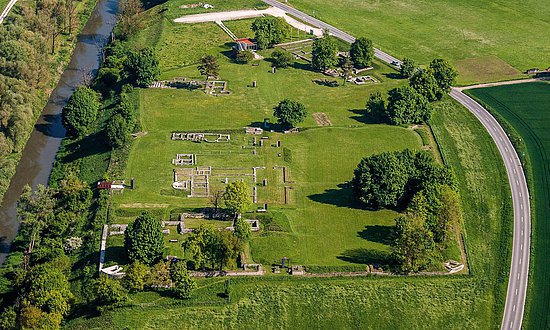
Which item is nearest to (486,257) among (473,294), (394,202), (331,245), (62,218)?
(473,294)

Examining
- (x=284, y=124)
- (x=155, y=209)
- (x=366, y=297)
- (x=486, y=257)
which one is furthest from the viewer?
(x=284, y=124)

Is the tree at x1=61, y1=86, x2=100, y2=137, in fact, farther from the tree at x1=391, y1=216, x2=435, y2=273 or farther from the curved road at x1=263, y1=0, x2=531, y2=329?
the curved road at x1=263, y1=0, x2=531, y2=329

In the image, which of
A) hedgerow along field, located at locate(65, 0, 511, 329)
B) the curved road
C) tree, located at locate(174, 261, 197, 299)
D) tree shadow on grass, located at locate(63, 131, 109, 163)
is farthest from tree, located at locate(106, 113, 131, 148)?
the curved road

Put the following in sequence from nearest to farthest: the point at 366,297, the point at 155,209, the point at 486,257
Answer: the point at 366,297, the point at 486,257, the point at 155,209

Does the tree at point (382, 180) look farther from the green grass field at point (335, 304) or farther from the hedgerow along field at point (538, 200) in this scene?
the hedgerow along field at point (538, 200)

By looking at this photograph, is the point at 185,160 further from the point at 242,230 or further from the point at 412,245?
the point at 412,245

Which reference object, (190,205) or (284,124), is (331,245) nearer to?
(190,205)
